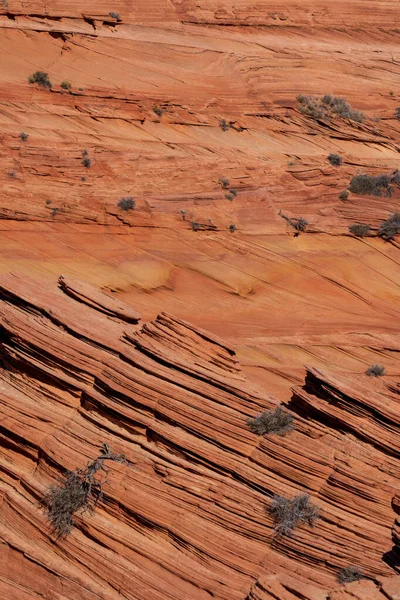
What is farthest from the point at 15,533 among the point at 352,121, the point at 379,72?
the point at 379,72

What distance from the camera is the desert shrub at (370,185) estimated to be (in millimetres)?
23312

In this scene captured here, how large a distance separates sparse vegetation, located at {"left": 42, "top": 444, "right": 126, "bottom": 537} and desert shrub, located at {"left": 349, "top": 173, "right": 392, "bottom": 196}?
13.3m

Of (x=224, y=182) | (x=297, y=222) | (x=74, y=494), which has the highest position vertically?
(x=224, y=182)

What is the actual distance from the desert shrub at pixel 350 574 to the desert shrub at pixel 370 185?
14.1 m

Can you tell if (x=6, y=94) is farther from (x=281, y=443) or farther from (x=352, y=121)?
(x=281, y=443)

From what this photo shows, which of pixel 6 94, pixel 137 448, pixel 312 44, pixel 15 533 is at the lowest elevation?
pixel 15 533

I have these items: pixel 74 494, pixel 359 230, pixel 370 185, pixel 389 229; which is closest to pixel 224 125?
pixel 370 185

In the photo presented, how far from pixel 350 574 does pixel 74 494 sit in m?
4.38

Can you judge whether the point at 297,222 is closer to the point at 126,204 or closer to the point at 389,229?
the point at 389,229

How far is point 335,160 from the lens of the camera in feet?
79.3

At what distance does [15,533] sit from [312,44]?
2378 cm

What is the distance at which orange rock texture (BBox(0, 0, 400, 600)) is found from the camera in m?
12.0

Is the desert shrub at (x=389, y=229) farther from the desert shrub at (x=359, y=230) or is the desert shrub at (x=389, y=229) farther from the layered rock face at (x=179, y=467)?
the layered rock face at (x=179, y=467)

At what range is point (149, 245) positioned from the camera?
66.4 feet
